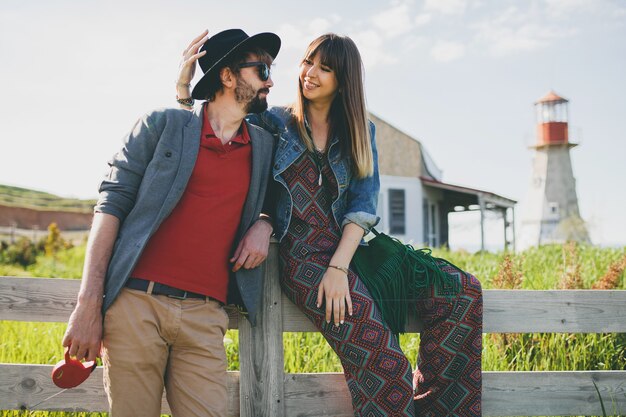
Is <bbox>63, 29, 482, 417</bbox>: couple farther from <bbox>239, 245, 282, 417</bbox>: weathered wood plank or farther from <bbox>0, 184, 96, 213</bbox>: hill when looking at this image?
<bbox>0, 184, 96, 213</bbox>: hill

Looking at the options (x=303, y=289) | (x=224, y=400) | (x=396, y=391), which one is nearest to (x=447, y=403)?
(x=396, y=391)

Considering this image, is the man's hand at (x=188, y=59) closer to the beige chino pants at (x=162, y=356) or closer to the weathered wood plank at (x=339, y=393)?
the beige chino pants at (x=162, y=356)

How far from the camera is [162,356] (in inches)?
92.5

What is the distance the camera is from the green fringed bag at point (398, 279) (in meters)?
2.68

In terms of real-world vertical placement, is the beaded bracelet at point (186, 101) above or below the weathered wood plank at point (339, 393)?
above


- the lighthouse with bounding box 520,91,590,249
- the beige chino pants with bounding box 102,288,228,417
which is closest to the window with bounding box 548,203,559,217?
the lighthouse with bounding box 520,91,590,249

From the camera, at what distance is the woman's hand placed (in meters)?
2.50

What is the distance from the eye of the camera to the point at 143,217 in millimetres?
2318

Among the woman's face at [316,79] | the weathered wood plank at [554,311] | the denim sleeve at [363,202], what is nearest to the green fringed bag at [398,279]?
the denim sleeve at [363,202]

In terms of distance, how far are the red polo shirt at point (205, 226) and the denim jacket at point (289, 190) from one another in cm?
20

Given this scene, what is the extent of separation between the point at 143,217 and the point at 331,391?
124 centimetres

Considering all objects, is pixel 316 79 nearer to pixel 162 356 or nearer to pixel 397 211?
pixel 162 356

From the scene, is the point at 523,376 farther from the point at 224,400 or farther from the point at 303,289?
the point at 224,400

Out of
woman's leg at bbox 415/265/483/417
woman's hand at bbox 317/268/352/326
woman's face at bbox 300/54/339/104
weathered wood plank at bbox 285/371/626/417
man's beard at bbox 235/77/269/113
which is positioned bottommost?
weathered wood plank at bbox 285/371/626/417
